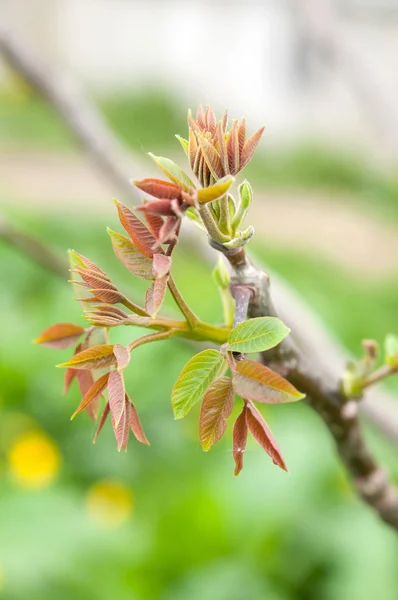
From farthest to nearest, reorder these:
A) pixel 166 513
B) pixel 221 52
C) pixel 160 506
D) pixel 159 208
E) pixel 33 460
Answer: pixel 221 52 → pixel 33 460 → pixel 160 506 → pixel 166 513 → pixel 159 208

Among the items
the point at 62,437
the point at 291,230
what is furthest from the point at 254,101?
the point at 62,437

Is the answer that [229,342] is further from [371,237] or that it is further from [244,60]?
[244,60]

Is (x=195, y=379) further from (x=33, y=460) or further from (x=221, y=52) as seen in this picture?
(x=221, y=52)

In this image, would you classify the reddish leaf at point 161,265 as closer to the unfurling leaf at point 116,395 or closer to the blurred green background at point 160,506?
the unfurling leaf at point 116,395

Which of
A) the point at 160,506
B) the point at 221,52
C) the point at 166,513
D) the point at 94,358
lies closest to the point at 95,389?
the point at 94,358

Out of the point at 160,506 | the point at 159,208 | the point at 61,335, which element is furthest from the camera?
the point at 160,506

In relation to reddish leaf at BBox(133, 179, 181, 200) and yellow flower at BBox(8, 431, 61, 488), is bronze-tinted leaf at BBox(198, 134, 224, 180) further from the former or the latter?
yellow flower at BBox(8, 431, 61, 488)

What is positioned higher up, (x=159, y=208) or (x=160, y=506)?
(x=159, y=208)

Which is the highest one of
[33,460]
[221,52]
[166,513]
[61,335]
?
[221,52]
